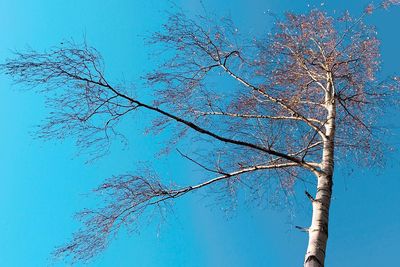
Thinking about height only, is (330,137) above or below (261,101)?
below

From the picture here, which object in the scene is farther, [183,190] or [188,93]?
[188,93]

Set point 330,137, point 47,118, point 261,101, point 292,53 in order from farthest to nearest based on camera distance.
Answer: point 292,53 < point 261,101 < point 330,137 < point 47,118

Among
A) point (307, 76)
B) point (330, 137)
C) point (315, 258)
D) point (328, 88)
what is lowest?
point (315, 258)

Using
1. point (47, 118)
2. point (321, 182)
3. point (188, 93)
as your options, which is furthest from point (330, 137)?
point (47, 118)

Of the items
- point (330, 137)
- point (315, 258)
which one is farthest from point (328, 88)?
point (315, 258)

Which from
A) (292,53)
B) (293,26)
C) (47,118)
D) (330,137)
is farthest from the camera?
(293,26)

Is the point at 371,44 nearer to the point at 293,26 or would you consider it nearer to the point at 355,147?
the point at 293,26

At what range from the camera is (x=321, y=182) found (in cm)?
540

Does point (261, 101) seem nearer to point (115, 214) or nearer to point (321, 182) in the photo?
point (321, 182)

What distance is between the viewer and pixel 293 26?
27.1ft

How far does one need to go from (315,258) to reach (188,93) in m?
2.89

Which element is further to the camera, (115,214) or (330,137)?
(330,137)

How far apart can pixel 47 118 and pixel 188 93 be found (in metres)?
2.16

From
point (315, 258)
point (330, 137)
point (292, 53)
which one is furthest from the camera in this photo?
point (292, 53)
